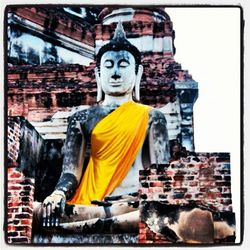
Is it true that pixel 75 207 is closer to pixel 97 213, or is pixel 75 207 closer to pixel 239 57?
pixel 97 213

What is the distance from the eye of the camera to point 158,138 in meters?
9.36

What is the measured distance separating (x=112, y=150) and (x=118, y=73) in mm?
667

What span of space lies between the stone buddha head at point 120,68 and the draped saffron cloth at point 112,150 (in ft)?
0.55

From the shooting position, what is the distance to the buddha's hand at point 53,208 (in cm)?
930

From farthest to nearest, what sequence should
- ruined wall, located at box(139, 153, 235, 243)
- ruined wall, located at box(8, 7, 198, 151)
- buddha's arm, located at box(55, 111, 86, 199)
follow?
ruined wall, located at box(8, 7, 198, 151), buddha's arm, located at box(55, 111, 86, 199), ruined wall, located at box(139, 153, 235, 243)

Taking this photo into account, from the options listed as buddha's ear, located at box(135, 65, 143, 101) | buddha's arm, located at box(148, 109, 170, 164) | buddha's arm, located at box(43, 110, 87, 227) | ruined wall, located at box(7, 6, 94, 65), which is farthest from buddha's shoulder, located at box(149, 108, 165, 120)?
ruined wall, located at box(7, 6, 94, 65)

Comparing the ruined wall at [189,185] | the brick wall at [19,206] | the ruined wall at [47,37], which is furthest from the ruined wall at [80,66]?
the brick wall at [19,206]

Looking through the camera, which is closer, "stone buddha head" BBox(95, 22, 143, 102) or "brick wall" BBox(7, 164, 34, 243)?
"brick wall" BBox(7, 164, 34, 243)

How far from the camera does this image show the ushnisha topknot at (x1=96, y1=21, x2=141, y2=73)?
9.49 m

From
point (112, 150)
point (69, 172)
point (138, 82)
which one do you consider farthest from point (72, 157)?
point (138, 82)

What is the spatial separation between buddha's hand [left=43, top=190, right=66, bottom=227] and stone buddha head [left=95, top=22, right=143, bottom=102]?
891mm

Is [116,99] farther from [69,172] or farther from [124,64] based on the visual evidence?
[69,172]

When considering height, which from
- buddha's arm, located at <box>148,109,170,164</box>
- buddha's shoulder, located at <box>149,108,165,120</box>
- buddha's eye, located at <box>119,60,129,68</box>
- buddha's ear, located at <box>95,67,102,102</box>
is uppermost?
buddha's eye, located at <box>119,60,129,68</box>

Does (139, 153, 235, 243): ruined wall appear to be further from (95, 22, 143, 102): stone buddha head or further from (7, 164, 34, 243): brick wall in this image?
(7, 164, 34, 243): brick wall
